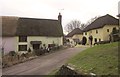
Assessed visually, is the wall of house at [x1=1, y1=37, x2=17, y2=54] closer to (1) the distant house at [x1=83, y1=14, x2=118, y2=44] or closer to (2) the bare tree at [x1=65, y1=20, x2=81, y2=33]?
(1) the distant house at [x1=83, y1=14, x2=118, y2=44]

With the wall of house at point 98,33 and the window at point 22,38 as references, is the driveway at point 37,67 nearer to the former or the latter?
the window at point 22,38

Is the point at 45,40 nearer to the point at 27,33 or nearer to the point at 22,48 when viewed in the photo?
the point at 27,33

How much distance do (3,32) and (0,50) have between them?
14.4 ft

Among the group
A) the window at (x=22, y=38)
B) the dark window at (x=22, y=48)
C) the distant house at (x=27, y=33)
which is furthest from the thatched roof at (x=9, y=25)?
the dark window at (x=22, y=48)

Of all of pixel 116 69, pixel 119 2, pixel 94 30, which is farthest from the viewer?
pixel 94 30

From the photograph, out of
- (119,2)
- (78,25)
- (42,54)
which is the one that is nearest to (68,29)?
(78,25)

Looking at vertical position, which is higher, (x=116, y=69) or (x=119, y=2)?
(x=119, y=2)

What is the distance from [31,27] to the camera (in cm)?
5250

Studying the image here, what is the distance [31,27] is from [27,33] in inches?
98.2

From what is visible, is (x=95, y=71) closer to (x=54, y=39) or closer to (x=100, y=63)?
(x=100, y=63)

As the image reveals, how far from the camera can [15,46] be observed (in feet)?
161

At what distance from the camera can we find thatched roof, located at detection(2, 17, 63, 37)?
165 ft

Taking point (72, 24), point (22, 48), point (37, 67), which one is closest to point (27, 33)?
point (22, 48)

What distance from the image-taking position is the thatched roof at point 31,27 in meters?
50.4
